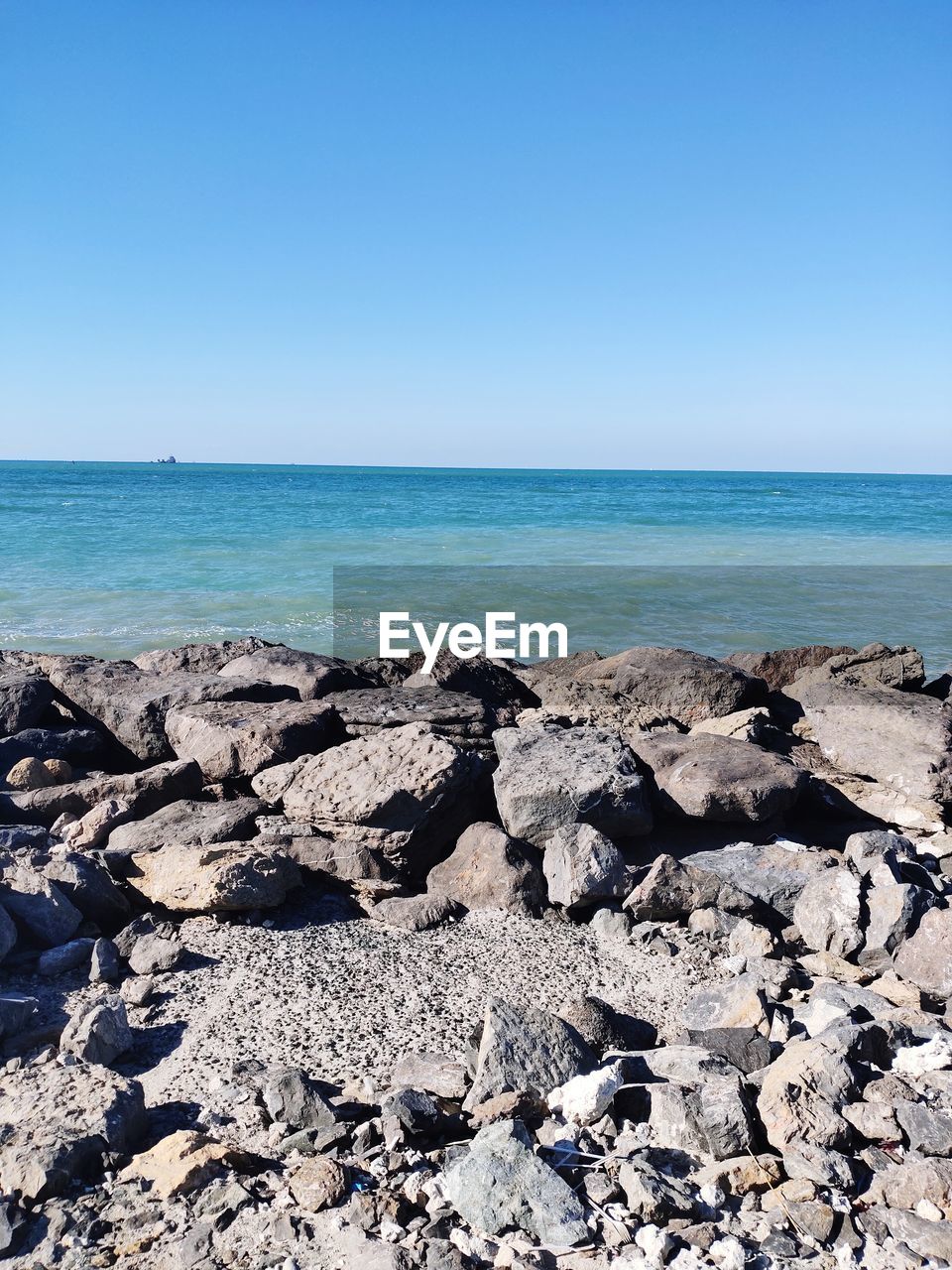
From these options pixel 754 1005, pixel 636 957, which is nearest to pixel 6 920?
pixel 636 957

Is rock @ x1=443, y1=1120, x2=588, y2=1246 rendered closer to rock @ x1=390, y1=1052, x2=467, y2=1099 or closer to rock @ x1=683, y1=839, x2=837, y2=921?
rock @ x1=390, y1=1052, x2=467, y2=1099

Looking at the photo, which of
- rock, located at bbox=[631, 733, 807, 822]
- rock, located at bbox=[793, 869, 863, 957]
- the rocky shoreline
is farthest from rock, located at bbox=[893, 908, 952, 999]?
rock, located at bbox=[631, 733, 807, 822]

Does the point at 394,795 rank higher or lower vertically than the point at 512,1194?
higher

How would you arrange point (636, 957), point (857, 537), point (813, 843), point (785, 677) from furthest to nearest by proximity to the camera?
1. point (857, 537)
2. point (785, 677)
3. point (813, 843)
4. point (636, 957)

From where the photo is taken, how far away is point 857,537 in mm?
29844

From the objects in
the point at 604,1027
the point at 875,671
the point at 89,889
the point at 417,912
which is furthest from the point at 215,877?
the point at 875,671

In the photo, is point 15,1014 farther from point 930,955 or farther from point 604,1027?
point 930,955

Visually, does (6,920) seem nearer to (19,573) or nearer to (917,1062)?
(917,1062)

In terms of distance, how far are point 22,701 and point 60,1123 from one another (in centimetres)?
399

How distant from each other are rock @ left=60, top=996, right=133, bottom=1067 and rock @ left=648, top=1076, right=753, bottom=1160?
1746 millimetres

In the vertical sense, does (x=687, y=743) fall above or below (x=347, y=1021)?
above

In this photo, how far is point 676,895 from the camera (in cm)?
416

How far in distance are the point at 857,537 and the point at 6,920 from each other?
1183 inches

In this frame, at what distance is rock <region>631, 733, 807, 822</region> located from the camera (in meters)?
4.74
